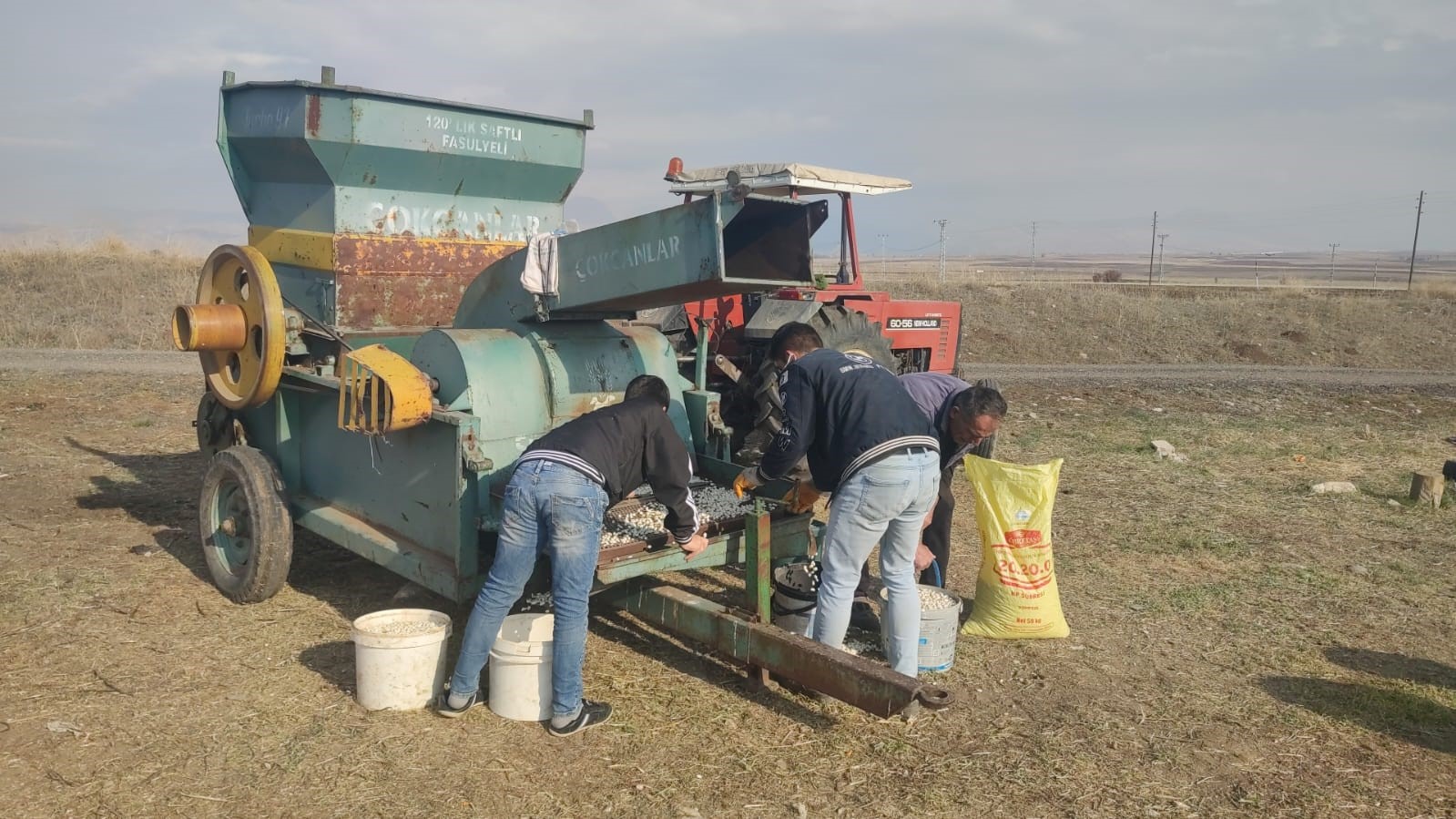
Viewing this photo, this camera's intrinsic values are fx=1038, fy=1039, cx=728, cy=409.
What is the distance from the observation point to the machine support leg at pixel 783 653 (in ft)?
12.1

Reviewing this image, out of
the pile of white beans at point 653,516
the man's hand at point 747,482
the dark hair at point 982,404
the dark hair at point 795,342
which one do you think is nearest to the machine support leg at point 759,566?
the man's hand at point 747,482

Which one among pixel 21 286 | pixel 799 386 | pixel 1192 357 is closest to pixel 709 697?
pixel 799 386

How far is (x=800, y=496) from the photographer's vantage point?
194 inches

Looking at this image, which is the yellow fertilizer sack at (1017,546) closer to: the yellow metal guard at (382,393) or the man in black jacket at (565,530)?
the man in black jacket at (565,530)

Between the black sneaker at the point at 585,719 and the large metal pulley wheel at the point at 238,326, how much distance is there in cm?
248

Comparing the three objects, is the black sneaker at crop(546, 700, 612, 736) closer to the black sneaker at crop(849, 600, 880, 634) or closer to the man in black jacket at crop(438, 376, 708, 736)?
the man in black jacket at crop(438, 376, 708, 736)

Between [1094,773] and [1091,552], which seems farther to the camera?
[1091,552]

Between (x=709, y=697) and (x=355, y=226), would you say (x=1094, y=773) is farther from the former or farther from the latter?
(x=355, y=226)

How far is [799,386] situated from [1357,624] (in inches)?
138

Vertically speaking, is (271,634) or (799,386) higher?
(799,386)

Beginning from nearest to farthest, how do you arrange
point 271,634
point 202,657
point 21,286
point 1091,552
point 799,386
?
point 799,386
point 202,657
point 271,634
point 1091,552
point 21,286

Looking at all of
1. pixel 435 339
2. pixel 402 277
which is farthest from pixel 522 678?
pixel 402 277

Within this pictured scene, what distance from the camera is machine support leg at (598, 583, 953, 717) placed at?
3.69 metres

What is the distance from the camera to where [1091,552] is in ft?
22.2
